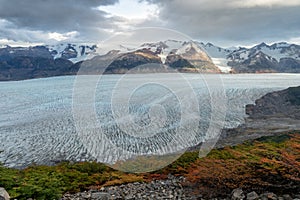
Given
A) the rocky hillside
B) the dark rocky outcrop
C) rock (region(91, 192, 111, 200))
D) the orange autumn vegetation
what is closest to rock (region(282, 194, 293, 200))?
the orange autumn vegetation

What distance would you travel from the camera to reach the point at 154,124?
2961 centimetres

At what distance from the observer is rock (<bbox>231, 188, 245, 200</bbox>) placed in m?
8.35

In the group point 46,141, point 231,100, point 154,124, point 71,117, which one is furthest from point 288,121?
point 46,141

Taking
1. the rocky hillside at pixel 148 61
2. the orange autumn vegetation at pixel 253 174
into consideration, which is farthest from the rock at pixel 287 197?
the rocky hillside at pixel 148 61

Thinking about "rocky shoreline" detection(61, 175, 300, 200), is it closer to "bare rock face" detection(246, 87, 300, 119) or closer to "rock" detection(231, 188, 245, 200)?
"rock" detection(231, 188, 245, 200)

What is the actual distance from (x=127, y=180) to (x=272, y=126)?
2635 cm

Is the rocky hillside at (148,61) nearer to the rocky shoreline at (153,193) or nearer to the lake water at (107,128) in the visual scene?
the lake water at (107,128)

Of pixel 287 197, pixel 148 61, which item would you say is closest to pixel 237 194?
pixel 287 197

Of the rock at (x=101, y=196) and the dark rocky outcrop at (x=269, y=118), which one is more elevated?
the rock at (x=101, y=196)

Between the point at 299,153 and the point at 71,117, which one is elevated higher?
the point at 299,153

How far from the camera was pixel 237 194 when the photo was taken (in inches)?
333

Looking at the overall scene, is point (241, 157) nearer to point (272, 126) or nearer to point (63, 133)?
point (63, 133)

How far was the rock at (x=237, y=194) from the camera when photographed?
329 inches

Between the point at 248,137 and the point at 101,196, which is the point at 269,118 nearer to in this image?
the point at 248,137
